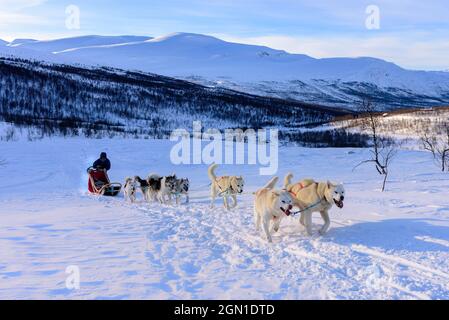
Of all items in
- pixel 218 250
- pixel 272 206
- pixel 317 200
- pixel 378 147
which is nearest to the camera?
pixel 218 250

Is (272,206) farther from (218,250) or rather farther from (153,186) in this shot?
(153,186)

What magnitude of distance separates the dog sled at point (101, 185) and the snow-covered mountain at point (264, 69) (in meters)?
75.0

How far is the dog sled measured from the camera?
10.6 meters

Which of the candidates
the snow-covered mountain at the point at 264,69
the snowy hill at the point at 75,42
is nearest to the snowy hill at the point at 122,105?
the snow-covered mountain at the point at 264,69

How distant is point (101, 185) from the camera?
35.8 ft

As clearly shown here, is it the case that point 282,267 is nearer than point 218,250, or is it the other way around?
point 282,267

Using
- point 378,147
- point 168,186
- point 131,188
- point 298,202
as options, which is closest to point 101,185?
point 131,188

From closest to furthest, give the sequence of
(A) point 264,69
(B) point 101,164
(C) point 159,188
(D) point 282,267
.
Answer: (D) point 282,267 → (C) point 159,188 → (B) point 101,164 → (A) point 264,69

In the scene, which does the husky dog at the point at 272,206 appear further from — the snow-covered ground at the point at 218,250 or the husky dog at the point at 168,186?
the husky dog at the point at 168,186

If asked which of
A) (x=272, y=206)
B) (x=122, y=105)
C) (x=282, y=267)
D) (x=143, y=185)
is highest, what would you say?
(x=122, y=105)

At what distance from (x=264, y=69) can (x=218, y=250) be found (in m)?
138

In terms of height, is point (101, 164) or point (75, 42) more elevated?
point (75, 42)

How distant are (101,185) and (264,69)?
132 metres
